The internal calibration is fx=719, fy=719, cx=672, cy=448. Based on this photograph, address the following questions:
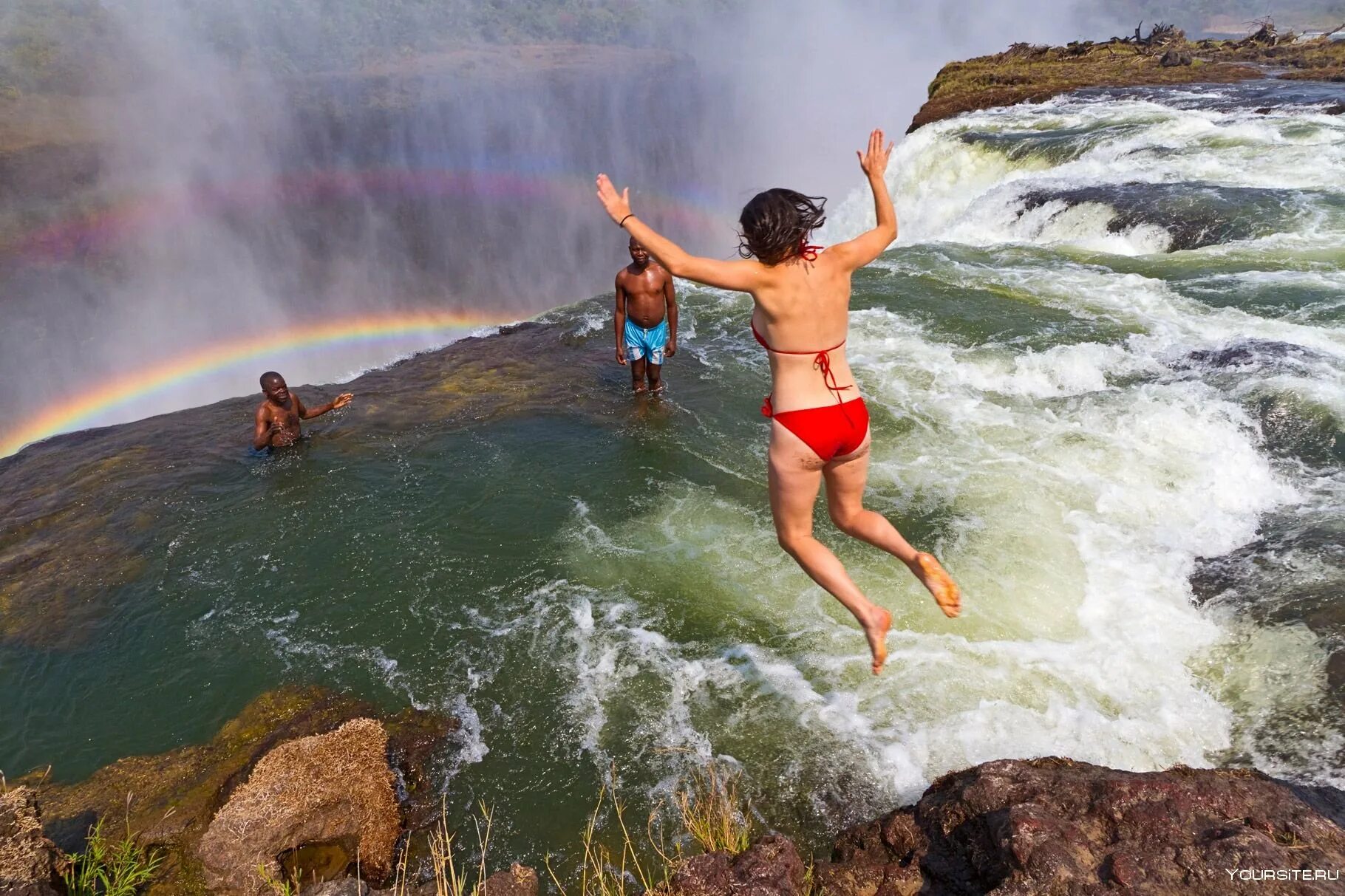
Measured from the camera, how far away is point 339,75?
49.8 metres

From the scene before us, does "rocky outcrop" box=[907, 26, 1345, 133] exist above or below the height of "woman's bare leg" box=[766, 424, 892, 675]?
above

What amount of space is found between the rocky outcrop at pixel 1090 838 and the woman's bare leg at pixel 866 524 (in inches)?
26.5

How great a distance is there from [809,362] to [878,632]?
1157 mm

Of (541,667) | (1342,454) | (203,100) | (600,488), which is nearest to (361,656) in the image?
(541,667)

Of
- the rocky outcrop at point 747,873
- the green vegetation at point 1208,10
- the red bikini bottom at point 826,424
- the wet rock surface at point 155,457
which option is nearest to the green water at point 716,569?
the wet rock surface at point 155,457

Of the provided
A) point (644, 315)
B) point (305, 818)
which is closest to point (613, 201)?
point (305, 818)

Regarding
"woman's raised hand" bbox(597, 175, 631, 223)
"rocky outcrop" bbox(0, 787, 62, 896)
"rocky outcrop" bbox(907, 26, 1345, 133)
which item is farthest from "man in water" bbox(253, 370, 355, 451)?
"rocky outcrop" bbox(907, 26, 1345, 133)

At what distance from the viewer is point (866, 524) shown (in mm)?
3100

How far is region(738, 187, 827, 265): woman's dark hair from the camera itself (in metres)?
2.62

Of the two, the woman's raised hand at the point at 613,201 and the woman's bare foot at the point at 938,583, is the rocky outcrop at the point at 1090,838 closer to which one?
the woman's bare foot at the point at 938,583

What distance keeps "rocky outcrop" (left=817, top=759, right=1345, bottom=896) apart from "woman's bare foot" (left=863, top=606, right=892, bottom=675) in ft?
1.65

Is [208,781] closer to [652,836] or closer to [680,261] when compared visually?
[652,836]

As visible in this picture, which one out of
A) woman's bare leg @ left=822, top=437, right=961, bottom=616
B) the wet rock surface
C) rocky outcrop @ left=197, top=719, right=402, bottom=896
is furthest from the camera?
the wet rock surface

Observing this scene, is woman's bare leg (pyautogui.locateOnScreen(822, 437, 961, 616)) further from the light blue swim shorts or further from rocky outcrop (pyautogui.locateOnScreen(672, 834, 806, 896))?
the light blue swim shorts
